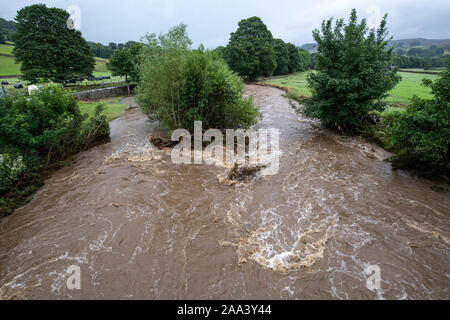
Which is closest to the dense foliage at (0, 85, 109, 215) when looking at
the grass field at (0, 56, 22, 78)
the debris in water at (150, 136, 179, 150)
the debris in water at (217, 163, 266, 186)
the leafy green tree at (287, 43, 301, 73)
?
the debris in water at (150, 136, 179, 150)

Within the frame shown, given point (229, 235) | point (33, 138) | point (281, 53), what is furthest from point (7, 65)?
point (229, 235)

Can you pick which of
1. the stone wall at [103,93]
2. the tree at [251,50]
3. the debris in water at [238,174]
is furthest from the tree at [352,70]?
the tree at [251,50]

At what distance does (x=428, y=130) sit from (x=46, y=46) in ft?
140

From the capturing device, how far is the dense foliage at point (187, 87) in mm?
13781

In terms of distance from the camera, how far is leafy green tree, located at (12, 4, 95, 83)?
97.1ft

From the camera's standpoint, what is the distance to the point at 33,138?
433 inches

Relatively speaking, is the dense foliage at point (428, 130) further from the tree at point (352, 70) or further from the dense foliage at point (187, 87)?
the dense foliage at point (187, 87)

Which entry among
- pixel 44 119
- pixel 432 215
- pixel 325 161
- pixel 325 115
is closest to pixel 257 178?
pixel 325 161

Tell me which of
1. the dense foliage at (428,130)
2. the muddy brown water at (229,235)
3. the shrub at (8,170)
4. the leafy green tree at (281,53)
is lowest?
the muddy brown water at (229,235)

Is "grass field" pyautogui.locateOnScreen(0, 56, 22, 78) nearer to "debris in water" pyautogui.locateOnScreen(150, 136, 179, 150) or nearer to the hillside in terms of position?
the hillside

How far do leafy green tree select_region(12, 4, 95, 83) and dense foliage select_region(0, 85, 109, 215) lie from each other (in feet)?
77.2

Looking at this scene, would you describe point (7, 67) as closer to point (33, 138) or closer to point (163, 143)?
point (33, 138)

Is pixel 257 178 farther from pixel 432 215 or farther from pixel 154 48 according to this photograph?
pixel 154 48

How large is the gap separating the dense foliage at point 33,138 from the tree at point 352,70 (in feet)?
55.3
